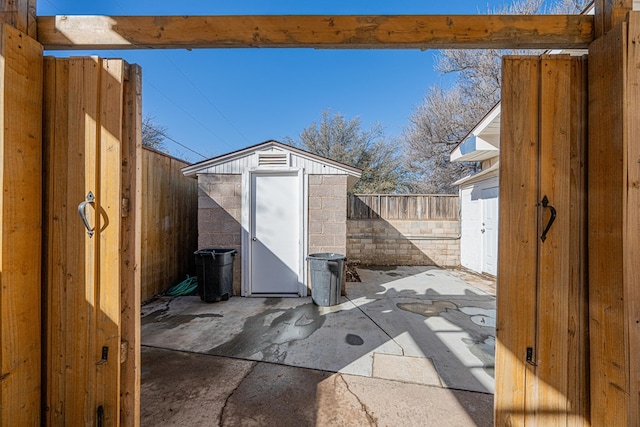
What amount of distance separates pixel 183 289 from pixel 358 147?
10.3 m

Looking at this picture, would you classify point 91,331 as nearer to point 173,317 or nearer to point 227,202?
point 173,317

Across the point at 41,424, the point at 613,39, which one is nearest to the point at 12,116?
the point at 41,424

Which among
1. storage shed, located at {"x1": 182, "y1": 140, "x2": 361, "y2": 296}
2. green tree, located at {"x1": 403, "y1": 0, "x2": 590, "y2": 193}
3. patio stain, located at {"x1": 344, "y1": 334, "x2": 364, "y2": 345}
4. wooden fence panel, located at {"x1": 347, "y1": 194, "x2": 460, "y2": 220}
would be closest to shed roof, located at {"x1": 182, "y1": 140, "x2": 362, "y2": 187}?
storage shed, located at {"x1": 182, "y1": 140, "x2": 361, "y2": 296}

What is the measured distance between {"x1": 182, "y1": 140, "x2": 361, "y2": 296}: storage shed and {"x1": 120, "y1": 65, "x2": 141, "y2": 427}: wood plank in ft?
9.91

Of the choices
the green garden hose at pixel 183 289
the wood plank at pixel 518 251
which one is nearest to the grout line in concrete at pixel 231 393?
the wood plank at pixel 518 251

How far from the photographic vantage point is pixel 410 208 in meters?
6.88

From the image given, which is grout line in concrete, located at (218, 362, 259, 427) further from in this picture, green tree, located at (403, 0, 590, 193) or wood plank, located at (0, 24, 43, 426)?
green tree, located at (403, 0, 590, 193)

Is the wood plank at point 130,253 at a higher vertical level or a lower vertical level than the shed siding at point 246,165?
lower

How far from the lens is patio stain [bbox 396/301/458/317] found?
11.8 feet

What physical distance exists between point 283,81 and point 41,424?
11.0m

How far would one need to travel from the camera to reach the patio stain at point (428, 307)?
360 cm

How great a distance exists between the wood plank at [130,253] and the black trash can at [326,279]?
2.67 metres

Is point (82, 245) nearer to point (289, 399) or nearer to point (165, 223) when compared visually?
point (289, 399)

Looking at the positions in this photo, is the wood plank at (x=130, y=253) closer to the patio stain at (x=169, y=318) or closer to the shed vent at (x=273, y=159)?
the patio stain at (x=169, y=318)
